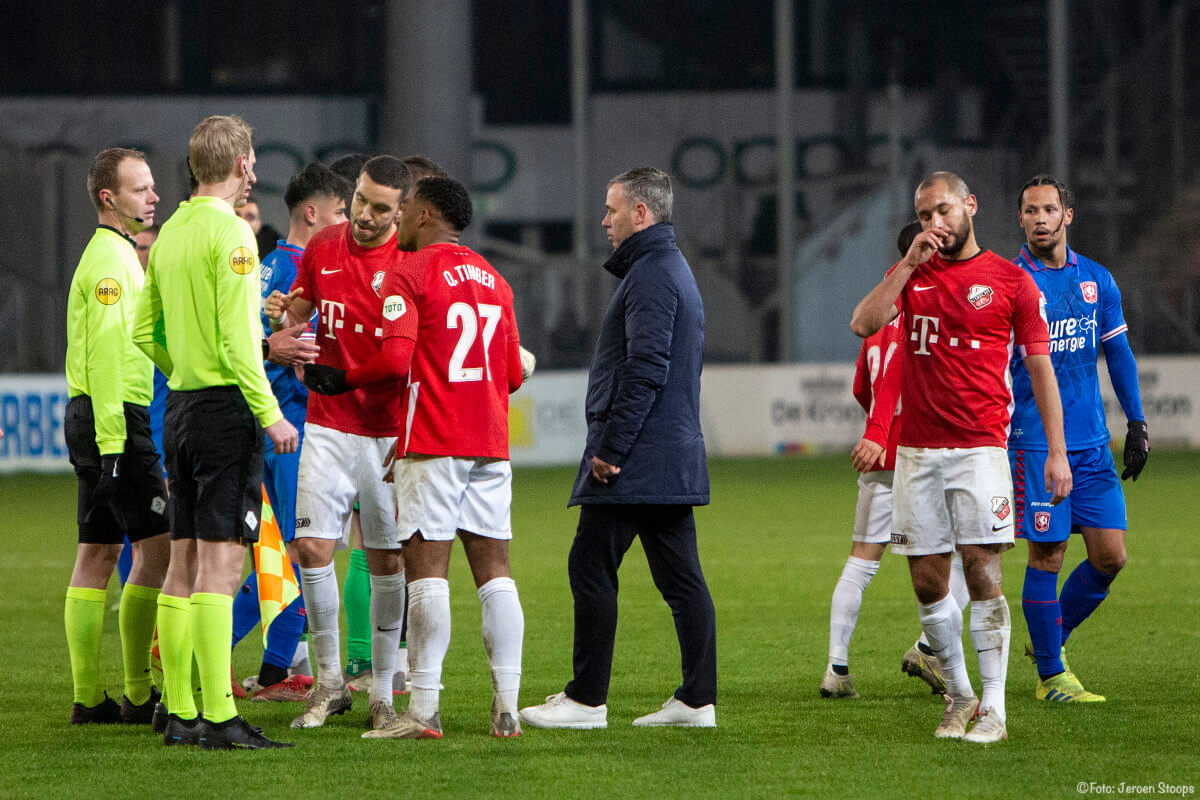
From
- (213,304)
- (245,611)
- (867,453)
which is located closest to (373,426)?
(213,304)

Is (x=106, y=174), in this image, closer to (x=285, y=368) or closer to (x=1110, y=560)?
(x=285, y=368)

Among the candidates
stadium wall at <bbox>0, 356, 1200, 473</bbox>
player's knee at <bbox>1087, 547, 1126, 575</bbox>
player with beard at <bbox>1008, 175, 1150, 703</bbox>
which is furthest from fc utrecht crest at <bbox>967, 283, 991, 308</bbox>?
stadium wall at <bbox>0, 356, 1200, 473</bbox>

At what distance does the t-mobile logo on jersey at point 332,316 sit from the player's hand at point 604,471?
1.08 meters

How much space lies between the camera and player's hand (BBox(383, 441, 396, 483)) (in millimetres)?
5090

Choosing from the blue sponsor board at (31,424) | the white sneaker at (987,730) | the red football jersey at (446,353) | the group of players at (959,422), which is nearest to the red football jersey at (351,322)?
the red football jersey at (446,353)

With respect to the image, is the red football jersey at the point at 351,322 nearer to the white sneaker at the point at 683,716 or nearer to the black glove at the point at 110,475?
the black glove at the point at 110,475

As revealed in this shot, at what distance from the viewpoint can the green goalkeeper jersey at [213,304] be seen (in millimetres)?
4676

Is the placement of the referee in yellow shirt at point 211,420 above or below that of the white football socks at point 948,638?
above

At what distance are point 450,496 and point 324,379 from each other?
0.58 m

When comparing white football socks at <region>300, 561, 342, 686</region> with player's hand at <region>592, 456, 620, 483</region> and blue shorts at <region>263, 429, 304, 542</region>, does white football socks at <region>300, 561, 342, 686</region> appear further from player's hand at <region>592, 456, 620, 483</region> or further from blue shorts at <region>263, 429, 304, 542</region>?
player's hand at <region>592, 456, 620, 483</region>

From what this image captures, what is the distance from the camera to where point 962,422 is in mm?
4957

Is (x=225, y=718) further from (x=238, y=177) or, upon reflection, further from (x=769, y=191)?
(x=769, y=191)

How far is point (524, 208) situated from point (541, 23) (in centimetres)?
324

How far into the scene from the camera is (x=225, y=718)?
190 inches
